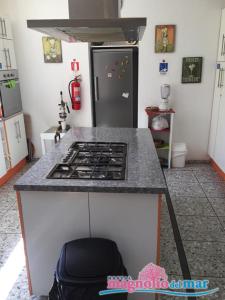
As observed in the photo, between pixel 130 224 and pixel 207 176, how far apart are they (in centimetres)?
244

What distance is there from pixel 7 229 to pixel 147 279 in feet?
5.06

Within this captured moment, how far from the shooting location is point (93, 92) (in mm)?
4371

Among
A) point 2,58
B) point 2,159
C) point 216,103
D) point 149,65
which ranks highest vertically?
point 2,58

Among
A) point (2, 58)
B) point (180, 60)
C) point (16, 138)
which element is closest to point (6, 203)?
point (16, 138)

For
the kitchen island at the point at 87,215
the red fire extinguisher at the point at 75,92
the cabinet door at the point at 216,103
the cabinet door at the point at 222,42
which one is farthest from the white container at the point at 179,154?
the kitchen island at the point at 87,215

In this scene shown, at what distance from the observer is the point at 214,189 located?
3.33m

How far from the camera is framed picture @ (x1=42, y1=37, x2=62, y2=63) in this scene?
12.8ft

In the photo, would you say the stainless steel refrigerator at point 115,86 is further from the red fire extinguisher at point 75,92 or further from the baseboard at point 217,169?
the baseboard at point 217,169

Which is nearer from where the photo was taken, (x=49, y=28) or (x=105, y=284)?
(x=105, y=284)

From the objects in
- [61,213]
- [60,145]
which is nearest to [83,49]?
[60,145]

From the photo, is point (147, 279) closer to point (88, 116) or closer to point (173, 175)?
point (173, 175)

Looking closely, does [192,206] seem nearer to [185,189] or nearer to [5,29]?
[185,189]

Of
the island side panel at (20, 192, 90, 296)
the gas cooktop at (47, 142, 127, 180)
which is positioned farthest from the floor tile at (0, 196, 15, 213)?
the island side panel at (20, 192, 90, 296)

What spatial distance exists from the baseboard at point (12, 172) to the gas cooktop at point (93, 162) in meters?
1.72
